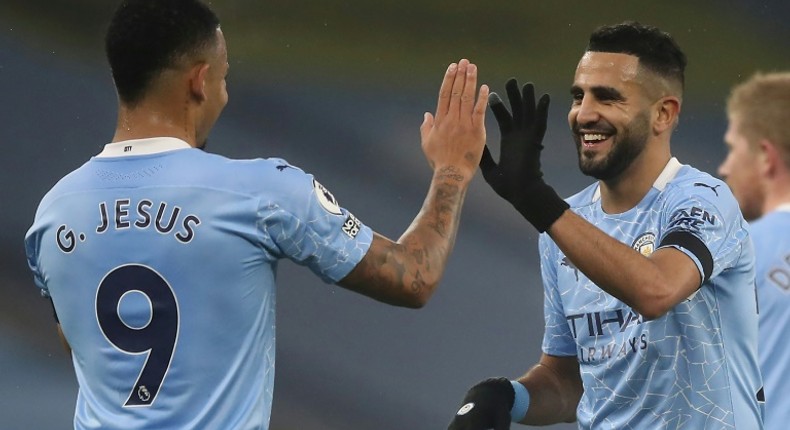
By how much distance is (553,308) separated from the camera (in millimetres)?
2738

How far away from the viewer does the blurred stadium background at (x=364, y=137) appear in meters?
4.04

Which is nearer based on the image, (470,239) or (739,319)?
(739,319)

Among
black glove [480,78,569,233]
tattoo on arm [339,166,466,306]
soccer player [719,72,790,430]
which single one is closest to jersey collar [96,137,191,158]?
tattoo on arm [339,166,466,306]

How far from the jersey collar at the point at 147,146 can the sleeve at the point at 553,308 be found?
1052mm

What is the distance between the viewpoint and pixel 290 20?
4277mm

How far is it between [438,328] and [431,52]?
3.37ft

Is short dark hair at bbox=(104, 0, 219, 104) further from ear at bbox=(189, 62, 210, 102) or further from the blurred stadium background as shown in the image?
the blurred stadium background

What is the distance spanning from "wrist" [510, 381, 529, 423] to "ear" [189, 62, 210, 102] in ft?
3.76

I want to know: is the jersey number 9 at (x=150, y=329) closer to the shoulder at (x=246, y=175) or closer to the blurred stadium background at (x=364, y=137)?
the shoulder at (x=246, y=175)

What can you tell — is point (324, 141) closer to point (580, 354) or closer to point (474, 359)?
point (474, 359)

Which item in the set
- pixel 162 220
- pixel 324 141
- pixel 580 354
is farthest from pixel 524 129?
pixel 324 141

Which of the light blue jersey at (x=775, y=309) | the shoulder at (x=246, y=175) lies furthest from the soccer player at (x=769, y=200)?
the shoulder at (x=246, y=175)

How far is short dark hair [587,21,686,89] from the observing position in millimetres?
2635

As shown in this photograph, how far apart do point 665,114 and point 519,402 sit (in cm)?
75
